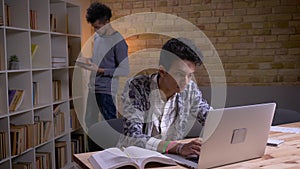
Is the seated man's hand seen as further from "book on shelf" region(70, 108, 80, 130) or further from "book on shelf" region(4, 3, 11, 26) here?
"book on shelf" region(70, 108, 80, 130)

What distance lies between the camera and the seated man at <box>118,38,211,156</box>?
1.69 meters

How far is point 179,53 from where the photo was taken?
1.74 metres

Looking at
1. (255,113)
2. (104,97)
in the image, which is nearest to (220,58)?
(104,97)

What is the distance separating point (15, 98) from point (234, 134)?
2268mm

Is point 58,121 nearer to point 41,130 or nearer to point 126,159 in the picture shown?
point 41,130

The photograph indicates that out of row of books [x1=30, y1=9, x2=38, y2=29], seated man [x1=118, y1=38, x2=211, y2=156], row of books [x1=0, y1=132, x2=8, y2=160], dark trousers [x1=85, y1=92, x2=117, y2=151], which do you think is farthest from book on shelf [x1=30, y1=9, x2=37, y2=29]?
seated man [x1=118, y1=38, x2=211, y2=156]

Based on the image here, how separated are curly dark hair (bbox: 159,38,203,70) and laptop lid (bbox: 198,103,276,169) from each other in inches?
18.4

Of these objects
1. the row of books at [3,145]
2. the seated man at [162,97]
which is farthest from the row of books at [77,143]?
the seated man at [162,97]

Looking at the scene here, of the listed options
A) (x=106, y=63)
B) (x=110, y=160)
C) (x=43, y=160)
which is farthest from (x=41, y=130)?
(x=110, y=160)

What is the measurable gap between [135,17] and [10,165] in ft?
7.78

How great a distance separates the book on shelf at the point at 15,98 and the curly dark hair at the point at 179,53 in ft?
5.78

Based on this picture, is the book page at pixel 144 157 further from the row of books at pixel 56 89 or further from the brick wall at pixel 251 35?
the brick wall at pixel 251 35

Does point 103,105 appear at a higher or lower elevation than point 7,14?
lower

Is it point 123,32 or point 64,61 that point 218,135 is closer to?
point 64,61
